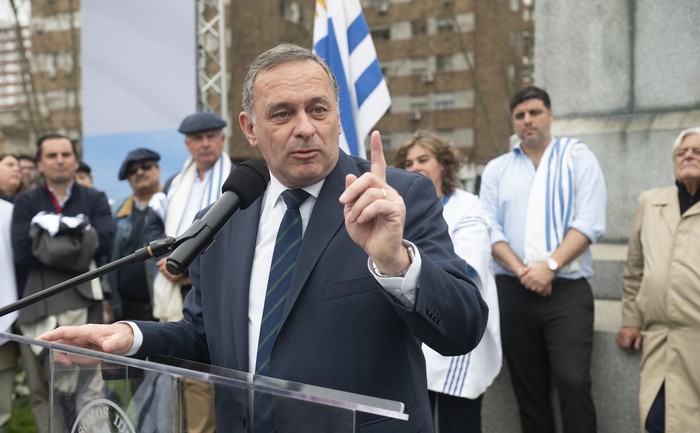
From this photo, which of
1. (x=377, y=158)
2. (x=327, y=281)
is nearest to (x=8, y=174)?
(x=327, y=281)

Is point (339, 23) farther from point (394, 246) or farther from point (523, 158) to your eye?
point (394, 246)

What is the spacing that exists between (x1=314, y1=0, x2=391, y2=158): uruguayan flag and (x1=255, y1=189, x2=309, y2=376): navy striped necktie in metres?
2.95

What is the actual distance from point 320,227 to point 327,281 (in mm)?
160

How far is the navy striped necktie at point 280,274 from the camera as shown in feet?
7.04

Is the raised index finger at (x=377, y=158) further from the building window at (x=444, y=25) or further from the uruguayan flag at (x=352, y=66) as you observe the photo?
the building window at (x=444, y=25)

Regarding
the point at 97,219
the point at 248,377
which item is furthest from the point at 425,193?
the point at 97,219

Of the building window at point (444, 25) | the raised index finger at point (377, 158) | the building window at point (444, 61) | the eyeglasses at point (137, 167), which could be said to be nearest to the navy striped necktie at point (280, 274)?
the raised index finger at point (377, 158)

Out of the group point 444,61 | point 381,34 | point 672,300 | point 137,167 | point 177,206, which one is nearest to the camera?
point 672,300

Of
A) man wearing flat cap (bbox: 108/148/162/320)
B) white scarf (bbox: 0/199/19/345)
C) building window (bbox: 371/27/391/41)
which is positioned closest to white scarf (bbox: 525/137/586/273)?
man wearing flat cap (bbox: 108/148/162/320)

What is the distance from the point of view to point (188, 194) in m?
5.84

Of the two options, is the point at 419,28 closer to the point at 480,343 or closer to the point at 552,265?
the point at 552,265

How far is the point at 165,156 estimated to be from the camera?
1119 centimetres

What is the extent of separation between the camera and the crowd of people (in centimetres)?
207

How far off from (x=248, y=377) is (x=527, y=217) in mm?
3466
